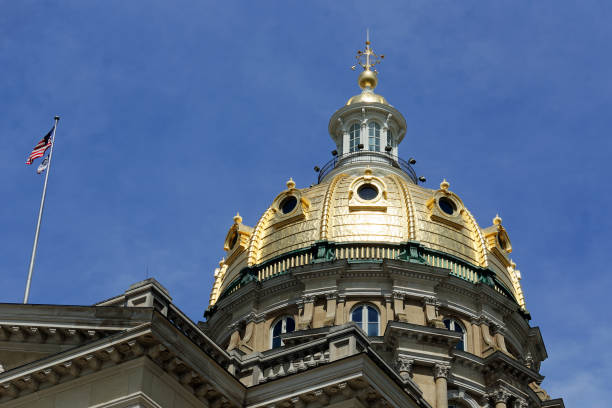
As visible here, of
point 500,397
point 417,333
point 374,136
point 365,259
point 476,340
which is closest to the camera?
point 417,333

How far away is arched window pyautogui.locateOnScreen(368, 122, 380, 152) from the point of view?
211 feet

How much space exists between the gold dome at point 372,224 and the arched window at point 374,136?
227 inches

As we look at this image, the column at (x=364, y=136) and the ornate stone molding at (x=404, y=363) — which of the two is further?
the column at (x=364, y=136)

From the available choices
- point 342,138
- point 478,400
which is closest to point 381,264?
point 478,400

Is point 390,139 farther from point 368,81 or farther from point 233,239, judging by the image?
point 233,239

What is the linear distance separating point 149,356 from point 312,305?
29511mm

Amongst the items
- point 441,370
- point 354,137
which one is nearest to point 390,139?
point 354,137

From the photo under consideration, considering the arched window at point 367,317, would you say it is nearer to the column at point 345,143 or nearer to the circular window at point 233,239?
the circular window at point 233,239

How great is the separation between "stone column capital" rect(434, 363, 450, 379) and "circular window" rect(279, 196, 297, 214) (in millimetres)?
11805

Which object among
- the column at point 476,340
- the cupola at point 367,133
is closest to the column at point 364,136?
the cupola at point 367,133

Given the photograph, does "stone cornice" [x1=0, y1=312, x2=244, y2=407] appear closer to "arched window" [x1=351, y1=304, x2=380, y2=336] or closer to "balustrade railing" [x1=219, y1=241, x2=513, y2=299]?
"arched window" [x1=351, y1=304, x2=380, y2=336]

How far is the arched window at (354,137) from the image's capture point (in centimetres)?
6431

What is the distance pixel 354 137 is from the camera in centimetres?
Answer: 6506

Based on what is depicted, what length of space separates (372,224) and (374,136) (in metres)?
10.9
